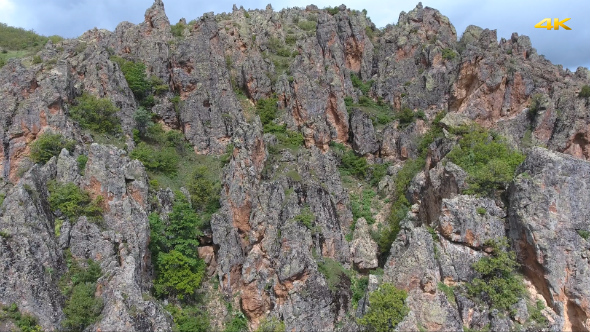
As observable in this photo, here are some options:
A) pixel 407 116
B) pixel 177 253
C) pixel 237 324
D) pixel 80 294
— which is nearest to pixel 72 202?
pixel 80 294

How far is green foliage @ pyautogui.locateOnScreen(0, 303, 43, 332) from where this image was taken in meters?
22.3

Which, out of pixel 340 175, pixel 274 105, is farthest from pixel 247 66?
pixel 340 175

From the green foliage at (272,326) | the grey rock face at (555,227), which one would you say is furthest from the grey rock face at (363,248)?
the grey rock face at (555,227)

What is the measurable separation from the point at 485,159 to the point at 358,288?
Result: 15015 mm

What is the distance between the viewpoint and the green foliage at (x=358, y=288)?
31.2 m

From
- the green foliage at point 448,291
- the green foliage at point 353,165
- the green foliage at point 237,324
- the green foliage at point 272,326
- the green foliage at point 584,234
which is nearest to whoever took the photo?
the green foliage at point 584,234

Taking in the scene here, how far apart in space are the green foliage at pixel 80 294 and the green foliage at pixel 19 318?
1.53 metres

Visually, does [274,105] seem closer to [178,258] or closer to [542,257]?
[178,258]

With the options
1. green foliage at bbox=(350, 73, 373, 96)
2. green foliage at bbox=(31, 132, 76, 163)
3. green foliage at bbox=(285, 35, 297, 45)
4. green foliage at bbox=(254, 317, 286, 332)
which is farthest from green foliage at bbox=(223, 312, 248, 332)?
green foliage at bbox=(285, 35, 297, 45)

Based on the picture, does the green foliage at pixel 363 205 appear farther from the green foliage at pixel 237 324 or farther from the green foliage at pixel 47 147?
the green foliage at pixel 47 147

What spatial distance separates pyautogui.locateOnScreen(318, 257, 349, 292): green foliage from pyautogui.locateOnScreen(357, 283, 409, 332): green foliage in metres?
6.15

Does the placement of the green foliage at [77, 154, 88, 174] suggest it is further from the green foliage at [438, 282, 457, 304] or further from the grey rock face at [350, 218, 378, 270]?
the green foliage at [438, 282, 457, 304]

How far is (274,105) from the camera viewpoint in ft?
157

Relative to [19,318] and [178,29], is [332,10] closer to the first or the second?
[178,29]
